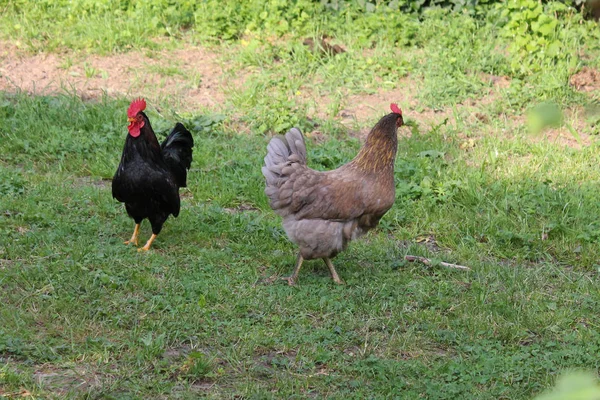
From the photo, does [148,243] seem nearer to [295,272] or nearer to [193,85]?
[295,272]

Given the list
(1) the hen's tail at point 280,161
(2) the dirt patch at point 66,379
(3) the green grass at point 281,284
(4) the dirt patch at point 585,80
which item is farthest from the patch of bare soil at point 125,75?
(2) the dirt patch at point 66,379

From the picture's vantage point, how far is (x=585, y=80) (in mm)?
9188

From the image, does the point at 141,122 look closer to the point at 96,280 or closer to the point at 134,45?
the point at 96,280

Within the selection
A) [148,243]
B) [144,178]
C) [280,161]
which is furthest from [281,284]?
[144,178]

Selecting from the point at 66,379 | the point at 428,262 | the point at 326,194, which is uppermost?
the point at 326,194

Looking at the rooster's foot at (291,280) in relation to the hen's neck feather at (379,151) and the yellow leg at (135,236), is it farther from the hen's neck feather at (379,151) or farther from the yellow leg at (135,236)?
the yellow leg at (135,236)

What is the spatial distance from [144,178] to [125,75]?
419cm

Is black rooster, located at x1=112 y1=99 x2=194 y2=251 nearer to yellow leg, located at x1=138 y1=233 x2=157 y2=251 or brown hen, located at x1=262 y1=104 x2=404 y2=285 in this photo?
yellow leg, located at x1=138 y1=233 x2=157 y2=251

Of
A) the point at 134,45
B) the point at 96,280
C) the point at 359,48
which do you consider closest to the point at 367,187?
the point at 96,280

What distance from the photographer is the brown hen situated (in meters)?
5.38

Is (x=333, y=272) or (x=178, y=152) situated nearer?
(x=333, y=272)

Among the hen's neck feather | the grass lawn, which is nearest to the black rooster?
the grass lawn

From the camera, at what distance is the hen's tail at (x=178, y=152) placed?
6195 millimetres

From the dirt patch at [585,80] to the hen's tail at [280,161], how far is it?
496 cm
